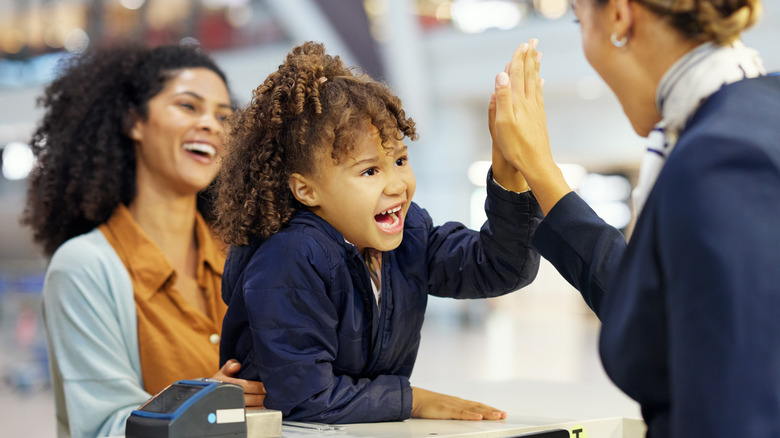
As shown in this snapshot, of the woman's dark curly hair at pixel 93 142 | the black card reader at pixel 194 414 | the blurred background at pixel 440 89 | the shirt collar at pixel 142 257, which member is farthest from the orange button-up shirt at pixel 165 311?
the blurred background at pixel 440 89

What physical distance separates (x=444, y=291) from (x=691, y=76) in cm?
91

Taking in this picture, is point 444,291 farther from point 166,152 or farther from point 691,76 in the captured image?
point 166,152

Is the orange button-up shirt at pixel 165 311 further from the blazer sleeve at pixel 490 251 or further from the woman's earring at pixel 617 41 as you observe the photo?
the woman's earring at pixel 617 41

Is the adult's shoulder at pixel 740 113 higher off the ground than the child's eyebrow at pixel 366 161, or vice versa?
the child's eyebrow at pixel 366 161

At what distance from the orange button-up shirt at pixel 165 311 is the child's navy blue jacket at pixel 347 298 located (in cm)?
56

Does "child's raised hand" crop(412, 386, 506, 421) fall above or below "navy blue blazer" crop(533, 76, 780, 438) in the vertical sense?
below

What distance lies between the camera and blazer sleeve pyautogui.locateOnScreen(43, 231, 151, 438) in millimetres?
2135

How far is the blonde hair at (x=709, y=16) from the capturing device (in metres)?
1.03

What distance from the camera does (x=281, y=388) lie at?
58.9 inches

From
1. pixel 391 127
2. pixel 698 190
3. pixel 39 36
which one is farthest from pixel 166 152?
pixel 39 36

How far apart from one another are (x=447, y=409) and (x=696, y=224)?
88 centimetres

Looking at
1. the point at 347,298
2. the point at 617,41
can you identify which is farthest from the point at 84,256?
the point at 617,41

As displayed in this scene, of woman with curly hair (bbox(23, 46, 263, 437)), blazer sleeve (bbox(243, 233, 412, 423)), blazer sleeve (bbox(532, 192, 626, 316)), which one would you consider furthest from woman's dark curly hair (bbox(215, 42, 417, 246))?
woman with curly hair (bbox(23, 46, 263, 437))

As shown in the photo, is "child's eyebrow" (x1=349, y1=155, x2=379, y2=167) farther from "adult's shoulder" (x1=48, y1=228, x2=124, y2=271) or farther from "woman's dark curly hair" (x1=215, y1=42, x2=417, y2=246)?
→ "adult's shoulder" (x1=48, y1=228, x2=124, y2=271)
